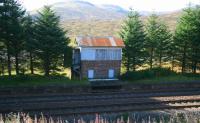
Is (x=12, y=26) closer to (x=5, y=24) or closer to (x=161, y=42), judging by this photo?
(x=5, y=24)

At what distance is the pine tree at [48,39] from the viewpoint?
143 ft

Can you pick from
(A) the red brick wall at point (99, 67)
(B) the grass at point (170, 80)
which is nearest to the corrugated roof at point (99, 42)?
(A) the red brick wall at point (99, 67)

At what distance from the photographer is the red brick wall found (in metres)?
44.1

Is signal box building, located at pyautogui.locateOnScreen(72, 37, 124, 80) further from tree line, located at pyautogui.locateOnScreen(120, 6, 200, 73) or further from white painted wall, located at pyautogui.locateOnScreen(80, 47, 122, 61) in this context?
tree line, located at pyautogui.locateOnScreen(120, 6, 200, 73)

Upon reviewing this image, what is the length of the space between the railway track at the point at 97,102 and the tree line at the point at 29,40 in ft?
33.0

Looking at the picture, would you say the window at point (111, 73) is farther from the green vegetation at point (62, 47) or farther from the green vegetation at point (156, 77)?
the green vegetation at point (62, 47)

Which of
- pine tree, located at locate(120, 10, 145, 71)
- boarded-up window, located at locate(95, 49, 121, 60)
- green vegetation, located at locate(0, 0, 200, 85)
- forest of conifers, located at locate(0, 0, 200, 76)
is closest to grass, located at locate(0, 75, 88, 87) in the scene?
green vegetation, located at locate(0, 0, 200, 85)

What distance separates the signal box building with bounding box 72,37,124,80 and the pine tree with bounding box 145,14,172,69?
5.66m

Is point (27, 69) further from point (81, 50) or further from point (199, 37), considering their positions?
point (199, 37)

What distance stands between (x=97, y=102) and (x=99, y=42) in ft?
51.9

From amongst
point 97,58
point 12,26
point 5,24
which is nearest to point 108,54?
point 97,58

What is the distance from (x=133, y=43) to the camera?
4797cm

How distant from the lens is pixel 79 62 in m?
45.1

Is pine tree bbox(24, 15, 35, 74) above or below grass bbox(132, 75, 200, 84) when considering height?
above
